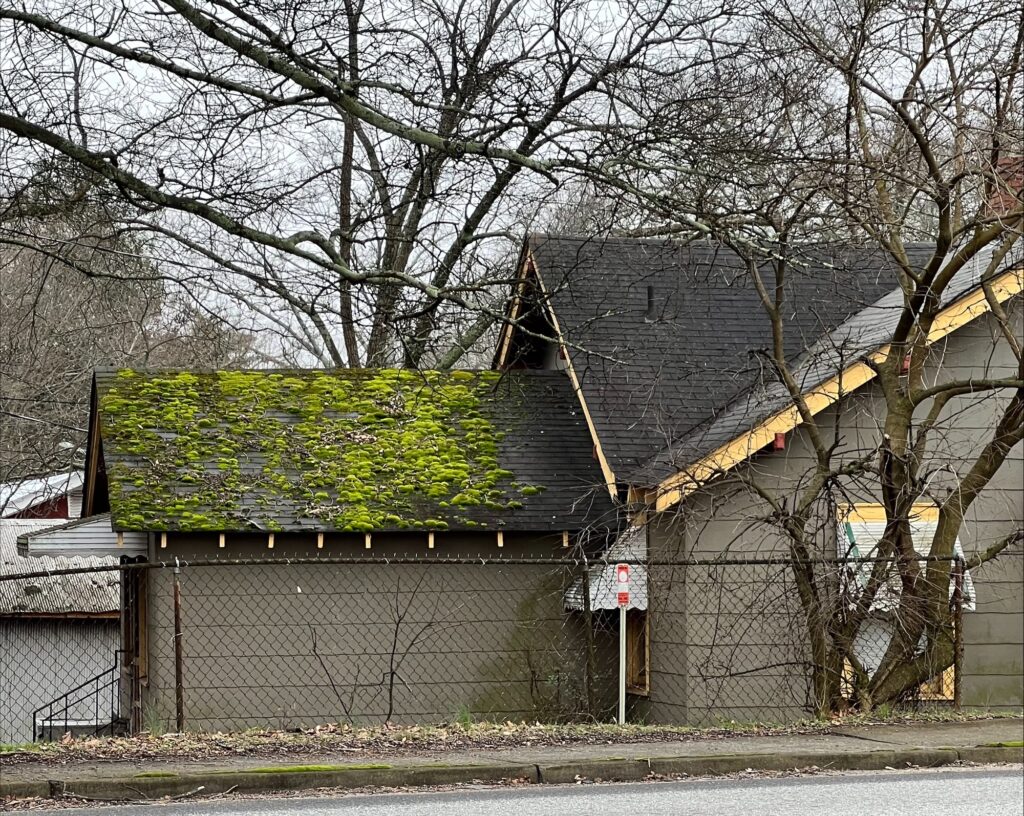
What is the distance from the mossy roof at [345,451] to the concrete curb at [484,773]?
7.84 meters

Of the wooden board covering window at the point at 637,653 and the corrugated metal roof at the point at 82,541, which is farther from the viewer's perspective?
the wooden board covering window at the point at 637,653

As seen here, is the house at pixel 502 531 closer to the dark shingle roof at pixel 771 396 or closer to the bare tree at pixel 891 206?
the dark shingle roof at pixel 771 396

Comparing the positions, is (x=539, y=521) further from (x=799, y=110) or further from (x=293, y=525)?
(x=799, y=110)

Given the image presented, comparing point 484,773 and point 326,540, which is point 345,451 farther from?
point 484,773

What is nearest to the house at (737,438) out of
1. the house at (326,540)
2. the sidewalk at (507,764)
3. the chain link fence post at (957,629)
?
the house at (326,540)

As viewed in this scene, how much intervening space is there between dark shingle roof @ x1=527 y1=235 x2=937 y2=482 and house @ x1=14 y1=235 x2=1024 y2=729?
0.05 m

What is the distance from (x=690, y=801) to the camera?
8.03m

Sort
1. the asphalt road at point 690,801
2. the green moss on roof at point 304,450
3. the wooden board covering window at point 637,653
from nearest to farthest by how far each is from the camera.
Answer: the asphalt road at point 690,801 → the green moss on roof at point 304,450 → the wooden board covering window at point 637,653

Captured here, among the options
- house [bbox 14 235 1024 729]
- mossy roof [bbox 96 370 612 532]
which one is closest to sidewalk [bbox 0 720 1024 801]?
house [bbox 14 235 1024 729]

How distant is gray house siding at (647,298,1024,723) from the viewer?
1586 centimetres

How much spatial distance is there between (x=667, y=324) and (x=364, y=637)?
5.60 m

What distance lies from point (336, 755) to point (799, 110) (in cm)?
703

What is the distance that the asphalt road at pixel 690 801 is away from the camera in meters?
7.66

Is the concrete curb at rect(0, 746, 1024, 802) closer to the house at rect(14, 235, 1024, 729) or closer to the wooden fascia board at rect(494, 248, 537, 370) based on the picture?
the house at rect(14, 235, 1024, 729)
